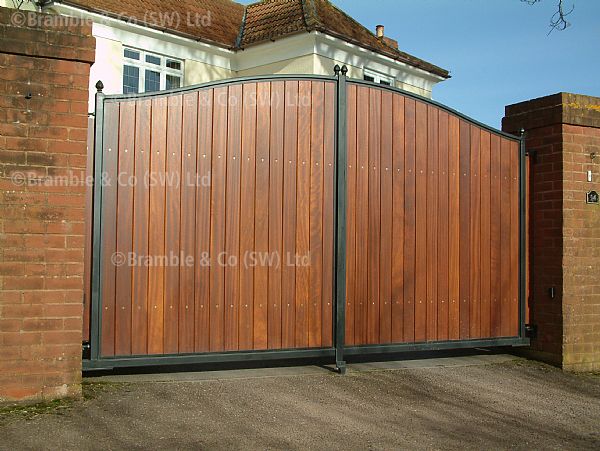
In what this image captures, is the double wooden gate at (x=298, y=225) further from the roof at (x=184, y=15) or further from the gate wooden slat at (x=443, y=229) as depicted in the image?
the roof at (x=184, y=15)

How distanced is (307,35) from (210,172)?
→ 9956mm

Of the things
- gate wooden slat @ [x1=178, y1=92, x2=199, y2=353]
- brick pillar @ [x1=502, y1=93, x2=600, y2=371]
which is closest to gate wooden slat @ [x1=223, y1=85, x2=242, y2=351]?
gate wooden slat @ [x1=178, y1=92, x2=199, y2=353]

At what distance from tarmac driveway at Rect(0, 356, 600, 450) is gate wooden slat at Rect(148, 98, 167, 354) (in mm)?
443

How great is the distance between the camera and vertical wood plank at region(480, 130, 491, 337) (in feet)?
23.0

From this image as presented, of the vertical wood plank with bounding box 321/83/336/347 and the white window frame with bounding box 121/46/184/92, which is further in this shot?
the white window frame with bounding box 121/46/184/92

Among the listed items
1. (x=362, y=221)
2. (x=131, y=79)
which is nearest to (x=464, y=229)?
(x=362, y=221)

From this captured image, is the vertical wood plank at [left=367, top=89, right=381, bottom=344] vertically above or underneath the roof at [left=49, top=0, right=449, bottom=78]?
underneath

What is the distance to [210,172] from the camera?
228 inches

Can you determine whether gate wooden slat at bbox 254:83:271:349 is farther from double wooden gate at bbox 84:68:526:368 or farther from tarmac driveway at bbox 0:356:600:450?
tarmac driveway at bbox 0:356:600:450

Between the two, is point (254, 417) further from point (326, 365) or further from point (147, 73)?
point (147, 73)

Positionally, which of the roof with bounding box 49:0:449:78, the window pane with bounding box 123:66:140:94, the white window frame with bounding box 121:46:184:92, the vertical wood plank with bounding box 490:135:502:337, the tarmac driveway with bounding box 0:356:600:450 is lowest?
the tarmac driveway with bounding box 0:356:600:450

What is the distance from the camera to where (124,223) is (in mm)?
5465

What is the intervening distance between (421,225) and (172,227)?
2536 millimetres

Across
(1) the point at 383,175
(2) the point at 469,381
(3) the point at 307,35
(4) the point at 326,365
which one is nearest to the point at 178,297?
Answer: (4) the point at 326,365
